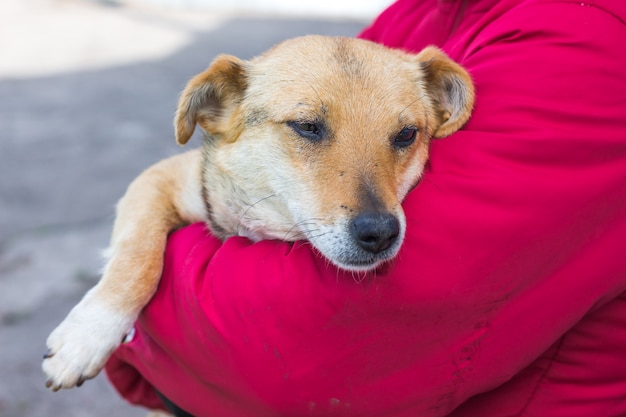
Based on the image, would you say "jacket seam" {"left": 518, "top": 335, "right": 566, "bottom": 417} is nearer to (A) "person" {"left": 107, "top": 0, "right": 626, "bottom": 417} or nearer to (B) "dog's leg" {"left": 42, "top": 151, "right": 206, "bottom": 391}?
(A) "person" {"left": 107, "top": 0, "right": 626, "bottom": 417}

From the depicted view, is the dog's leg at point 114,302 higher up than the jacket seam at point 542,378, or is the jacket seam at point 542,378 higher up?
the jacket seam at point 542,378

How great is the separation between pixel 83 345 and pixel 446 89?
1.59 metres

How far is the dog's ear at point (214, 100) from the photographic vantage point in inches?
101

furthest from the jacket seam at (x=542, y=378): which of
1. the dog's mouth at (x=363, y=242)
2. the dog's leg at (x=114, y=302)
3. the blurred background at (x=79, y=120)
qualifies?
the blurred background at (x=79, y=120)

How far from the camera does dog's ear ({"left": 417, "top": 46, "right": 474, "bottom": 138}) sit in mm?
2256

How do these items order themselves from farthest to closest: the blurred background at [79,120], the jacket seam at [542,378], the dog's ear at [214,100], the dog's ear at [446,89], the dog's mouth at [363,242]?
1. the blurred background at [79,120]
2. the dog's ear at [214,100]
3. the dog's ear at [446,89]
4. the jacket seam at [542,378]
5. the dog's mouth at [363,242]

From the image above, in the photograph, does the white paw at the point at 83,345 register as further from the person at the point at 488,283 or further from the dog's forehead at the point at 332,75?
the dog's forehead at the point at 332,75

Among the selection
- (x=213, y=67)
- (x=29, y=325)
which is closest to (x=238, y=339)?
(x=213, y=67)

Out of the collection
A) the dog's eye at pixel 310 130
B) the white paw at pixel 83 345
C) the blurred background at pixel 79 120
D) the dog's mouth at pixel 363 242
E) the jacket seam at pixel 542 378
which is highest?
the dog's eye at pixel 310 130

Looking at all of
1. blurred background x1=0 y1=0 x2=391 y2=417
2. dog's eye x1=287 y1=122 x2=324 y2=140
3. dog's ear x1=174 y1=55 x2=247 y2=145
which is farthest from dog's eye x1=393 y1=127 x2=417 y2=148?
blurred background x1=0 y1=0 x2=391 y2=417

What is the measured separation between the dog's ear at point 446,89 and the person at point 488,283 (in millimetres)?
91

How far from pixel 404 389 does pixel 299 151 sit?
2.90ft

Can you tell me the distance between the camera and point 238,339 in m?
2.01

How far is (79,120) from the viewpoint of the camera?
858cm
